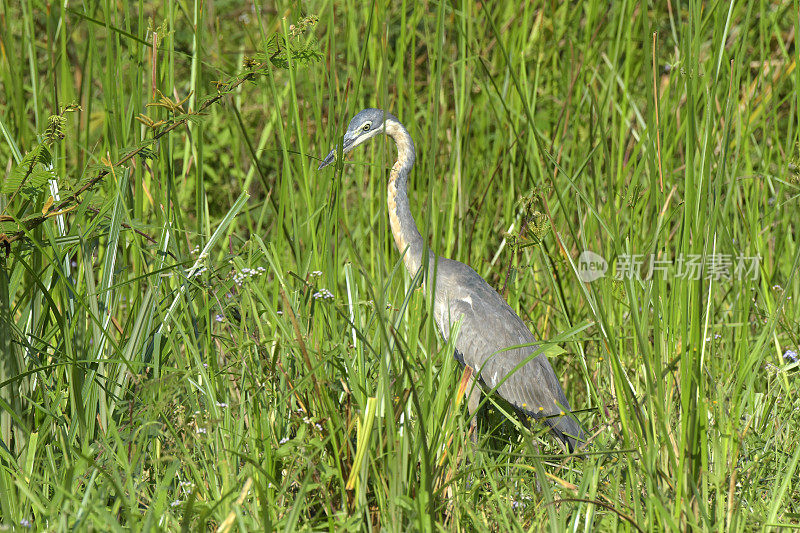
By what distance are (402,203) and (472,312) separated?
1.66 ft

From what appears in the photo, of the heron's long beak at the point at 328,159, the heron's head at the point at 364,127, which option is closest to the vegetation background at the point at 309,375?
the heron's long beak at the point at 328,159

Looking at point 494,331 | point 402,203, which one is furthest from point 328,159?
point 494,331

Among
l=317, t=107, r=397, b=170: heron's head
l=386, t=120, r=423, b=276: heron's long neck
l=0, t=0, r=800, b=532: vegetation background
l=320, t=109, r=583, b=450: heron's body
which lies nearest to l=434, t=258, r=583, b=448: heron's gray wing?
l=320, t=109, r=583, b=450: heron's body

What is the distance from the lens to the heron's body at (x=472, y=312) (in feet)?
9.48

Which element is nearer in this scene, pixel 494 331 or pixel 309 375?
pixel 309 375

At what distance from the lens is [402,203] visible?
2.95 metres

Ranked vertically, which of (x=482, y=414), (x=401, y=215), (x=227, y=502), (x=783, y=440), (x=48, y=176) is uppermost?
Answer: (x=48, y=176)

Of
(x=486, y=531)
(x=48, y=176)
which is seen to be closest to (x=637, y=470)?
(x=486, y=531)

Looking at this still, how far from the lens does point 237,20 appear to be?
15.6ft

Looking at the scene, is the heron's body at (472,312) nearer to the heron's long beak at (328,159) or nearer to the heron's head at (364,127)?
the heron's head at (364,127)

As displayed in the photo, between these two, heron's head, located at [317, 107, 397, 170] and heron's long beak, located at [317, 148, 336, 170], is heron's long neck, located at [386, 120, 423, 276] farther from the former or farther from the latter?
heron's long beak, located at [317, 148, 336, 170]

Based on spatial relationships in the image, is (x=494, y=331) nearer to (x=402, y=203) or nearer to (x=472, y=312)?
(x=472, y=312)

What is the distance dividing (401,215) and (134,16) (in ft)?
8.93

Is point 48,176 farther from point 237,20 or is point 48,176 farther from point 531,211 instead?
point 237,20
